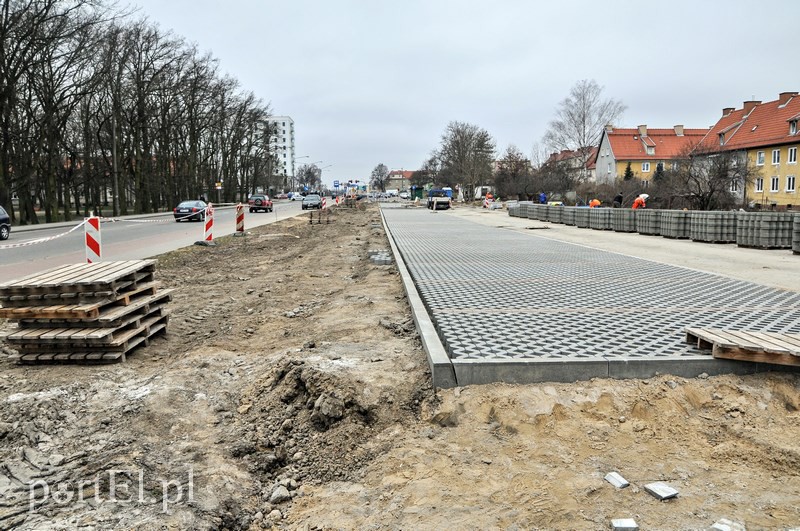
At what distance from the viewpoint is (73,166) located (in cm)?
4125

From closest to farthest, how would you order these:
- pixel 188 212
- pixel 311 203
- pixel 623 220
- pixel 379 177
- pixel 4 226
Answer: pixel 4 226 → pixel 623 220 → pixel 188 212 → pixel 311 203 → pixel 379 177

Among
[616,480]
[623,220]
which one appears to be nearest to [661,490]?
[616,480]

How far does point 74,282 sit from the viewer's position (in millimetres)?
A: 5578

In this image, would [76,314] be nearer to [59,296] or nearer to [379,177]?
[59,296]

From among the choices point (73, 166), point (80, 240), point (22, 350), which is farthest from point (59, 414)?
point (73, 166)

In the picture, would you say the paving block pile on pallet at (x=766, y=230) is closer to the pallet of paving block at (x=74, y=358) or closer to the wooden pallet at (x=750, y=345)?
the wooden pallet at (x=750, y=345)

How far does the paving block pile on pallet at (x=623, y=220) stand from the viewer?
77.8ft

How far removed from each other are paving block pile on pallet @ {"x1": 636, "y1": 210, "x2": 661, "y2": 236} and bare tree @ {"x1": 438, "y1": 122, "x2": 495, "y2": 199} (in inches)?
1833

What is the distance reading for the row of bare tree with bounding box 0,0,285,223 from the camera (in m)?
30.1

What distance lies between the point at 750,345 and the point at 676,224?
17381 millimetres

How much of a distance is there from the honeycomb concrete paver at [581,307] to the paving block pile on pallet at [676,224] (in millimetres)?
9601

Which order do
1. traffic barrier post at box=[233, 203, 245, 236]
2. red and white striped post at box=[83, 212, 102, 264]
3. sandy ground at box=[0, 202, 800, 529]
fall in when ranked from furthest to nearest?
traffic barrier post at box=[233, 203, 245, 236]
red and white striped post at box=[83, 212, 102, 264]
sandy ground at box=[0, 202, 800, 529]

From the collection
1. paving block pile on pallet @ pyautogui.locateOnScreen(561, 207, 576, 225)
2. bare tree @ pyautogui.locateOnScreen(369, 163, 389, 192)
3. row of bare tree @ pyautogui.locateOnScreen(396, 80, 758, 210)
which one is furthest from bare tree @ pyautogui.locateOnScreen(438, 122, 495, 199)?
bare tree @ pyautogui.locateOnScreen(369, 163, 389, 192)

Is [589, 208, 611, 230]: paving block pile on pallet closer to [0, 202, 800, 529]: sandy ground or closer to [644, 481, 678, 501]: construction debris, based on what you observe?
[0, 202, 800, 529]: sandy ground
